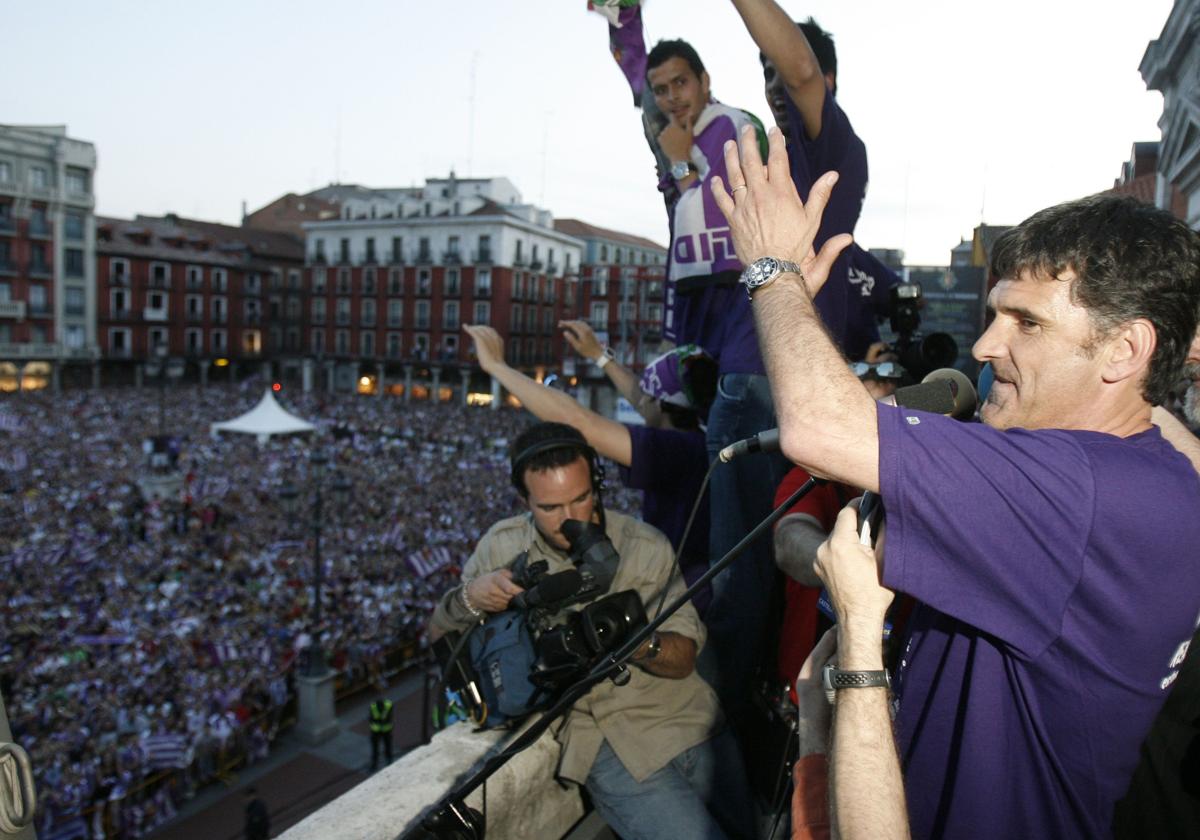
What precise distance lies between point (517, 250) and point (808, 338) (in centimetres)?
4969

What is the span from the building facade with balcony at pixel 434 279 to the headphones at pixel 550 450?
4592 cm

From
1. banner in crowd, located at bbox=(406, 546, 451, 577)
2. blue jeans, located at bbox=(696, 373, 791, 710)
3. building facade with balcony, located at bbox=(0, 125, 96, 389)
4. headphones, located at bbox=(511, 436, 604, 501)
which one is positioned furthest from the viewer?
building facade with balcony, located at bbox=(0, 125, 96, 389)

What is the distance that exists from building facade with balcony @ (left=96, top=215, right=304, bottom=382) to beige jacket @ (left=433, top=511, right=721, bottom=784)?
4821 cm

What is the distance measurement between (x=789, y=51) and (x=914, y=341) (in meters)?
1.84

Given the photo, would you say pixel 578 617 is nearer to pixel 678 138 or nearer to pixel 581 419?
pixel 581 419

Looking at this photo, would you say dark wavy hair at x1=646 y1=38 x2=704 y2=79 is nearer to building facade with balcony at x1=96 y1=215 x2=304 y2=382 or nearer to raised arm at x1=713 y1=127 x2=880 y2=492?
raised arm at x1=713 y1=127 x2=880 y2=492

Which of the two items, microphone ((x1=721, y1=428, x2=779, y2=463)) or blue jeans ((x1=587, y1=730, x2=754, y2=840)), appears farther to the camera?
blue jeans ((x1=587, y1=730, x2=754, y2=840))

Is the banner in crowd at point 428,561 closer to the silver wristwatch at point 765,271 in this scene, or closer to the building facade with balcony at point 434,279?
the silver wristwatch at point 765,271

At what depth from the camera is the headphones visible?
2.80 m

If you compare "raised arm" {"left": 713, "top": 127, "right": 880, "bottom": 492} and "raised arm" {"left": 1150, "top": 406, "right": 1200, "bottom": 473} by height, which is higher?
"raised arm" {"left": 713, "top": 127, "right": 880, "bottom": 492}

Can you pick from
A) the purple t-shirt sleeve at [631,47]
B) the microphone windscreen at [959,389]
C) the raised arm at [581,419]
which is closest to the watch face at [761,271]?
the microphone windscreen at [959,389]

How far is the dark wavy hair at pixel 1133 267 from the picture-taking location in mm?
1251

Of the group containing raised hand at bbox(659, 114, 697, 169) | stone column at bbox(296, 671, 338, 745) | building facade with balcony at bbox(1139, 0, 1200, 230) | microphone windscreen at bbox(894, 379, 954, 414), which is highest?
building facade with balcony at bbox(1139, 0, 1200, 230)

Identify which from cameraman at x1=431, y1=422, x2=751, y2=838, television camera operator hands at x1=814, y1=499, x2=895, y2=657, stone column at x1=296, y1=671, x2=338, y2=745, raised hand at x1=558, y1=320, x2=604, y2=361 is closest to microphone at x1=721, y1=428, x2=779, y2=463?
television camera operator hands at x1=814, y1=499, x2=895, y2=657
